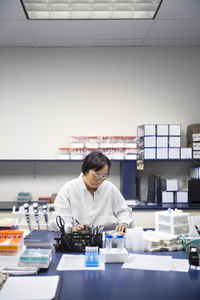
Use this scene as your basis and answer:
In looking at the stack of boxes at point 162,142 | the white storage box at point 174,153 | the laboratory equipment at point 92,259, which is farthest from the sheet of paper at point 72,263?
the white storage box at point 174,153

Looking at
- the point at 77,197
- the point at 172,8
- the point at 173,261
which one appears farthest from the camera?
the point at 172,8

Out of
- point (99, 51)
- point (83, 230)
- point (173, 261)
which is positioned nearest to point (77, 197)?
point (83, 230)

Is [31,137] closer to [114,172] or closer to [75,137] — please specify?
[75,137]

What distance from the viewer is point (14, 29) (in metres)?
3.66

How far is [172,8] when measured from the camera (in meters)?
3.18

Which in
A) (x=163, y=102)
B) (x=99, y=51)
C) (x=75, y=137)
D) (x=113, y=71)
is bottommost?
(x=75, y=137)

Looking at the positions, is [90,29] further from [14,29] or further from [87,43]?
[14,29]

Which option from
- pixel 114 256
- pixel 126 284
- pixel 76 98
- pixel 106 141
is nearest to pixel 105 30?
pixel 76 98

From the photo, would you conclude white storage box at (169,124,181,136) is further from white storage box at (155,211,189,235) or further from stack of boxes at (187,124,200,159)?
white storage box at (155,211,189,235)

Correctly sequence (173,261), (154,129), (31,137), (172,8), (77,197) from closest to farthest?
(173,261) < (77,197) < (172,8) < (154,129) < (31,137)

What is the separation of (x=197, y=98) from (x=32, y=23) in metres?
2.32

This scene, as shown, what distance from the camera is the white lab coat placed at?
8.28 ft

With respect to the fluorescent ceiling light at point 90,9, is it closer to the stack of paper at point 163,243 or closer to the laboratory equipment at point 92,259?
the stack of paper at point 163,243

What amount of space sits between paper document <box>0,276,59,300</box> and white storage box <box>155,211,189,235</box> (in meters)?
0.95
